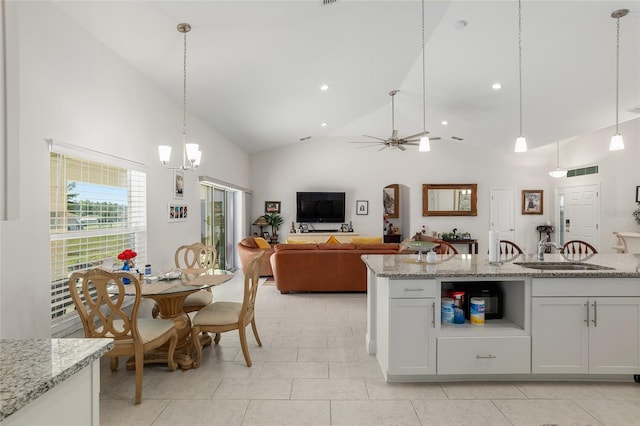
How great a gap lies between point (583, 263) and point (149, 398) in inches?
148

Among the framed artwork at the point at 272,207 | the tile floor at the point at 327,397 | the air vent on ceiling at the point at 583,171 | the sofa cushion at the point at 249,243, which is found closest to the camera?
the tile floor at the point at 327,397

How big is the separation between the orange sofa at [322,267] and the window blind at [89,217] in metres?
2.23

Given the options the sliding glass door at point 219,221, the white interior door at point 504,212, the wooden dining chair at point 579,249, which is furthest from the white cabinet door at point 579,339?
the white interior door at point 504,212

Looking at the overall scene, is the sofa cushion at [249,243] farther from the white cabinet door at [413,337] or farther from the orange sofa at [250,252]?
the white cabinet door at [413,337]

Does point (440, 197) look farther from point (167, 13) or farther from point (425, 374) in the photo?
point (167, 13)

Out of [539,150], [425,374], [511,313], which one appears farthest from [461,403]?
[539,150]

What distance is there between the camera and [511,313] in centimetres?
284

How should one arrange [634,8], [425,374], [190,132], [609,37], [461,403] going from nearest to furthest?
[461,403] < [425,374] < [634,8] < [609,37] < [190,132]

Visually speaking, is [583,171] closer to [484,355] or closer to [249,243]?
[484,355]

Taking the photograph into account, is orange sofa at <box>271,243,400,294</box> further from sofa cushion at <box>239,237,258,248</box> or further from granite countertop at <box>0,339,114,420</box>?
granite countertop at <box>0,339,114,420</box>

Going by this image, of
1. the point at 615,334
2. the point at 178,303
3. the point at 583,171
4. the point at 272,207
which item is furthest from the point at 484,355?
the point at 583,171

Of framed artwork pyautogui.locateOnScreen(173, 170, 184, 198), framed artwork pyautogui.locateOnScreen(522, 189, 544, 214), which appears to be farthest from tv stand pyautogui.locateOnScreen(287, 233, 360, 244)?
framed artwork pyautogui.locateOnScreen(522, 189, 544, 214)

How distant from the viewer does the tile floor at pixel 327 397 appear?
2.23m

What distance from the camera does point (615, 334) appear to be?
2.60 metres
